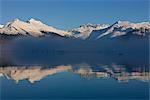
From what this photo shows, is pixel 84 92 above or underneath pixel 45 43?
underneath

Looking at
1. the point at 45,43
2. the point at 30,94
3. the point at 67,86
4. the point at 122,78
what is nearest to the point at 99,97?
the point at 30,94

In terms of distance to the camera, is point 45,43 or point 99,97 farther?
point 45,43

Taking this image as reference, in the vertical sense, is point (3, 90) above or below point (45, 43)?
below

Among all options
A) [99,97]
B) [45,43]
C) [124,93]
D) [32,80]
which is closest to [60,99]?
[99,97]

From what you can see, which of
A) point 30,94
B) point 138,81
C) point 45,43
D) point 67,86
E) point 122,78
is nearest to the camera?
point 30,94

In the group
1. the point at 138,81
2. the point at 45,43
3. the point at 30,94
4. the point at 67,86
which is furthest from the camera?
the point at 45,43

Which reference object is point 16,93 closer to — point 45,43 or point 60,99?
point 60,99

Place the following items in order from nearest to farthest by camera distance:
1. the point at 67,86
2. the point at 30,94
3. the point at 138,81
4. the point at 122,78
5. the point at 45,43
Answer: the point at 30,94, the point at 67,86, the point at 138,81, the point at 122,78, the point at 45,43

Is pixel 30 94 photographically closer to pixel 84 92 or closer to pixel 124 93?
pixel 84 92

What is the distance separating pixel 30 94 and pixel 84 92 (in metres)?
2.27

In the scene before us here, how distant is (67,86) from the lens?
65.3 feet

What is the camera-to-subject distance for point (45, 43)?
19562 centimetres

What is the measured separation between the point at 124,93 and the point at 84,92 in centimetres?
161

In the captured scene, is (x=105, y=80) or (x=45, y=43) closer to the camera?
(x=105, y=80)
